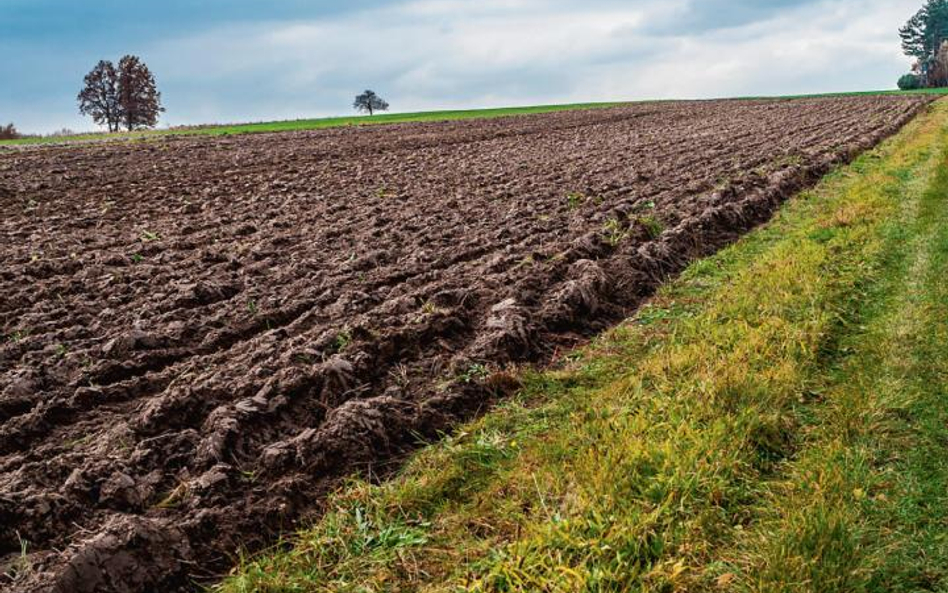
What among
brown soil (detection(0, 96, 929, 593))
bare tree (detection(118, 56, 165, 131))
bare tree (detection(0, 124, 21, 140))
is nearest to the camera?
brown soil (detection(0, 96, 929, 593))

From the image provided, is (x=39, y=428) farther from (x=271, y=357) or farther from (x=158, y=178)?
(x=158, y=178)

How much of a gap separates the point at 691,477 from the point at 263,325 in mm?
4336

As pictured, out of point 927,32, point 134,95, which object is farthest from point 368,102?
point 927,32

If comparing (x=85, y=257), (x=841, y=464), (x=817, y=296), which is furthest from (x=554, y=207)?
(x=841, y=464)

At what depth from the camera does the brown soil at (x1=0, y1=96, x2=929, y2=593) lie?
404 cm

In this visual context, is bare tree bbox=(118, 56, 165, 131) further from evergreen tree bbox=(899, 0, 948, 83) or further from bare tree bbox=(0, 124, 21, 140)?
evergreen tree bbox=(899, 0, 948, 83)

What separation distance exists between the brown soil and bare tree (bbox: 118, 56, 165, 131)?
210ft

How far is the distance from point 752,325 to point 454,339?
103 inches

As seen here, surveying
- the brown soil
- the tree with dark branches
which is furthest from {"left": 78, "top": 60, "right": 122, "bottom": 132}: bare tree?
the brown soil

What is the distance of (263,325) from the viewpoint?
22.4 ft

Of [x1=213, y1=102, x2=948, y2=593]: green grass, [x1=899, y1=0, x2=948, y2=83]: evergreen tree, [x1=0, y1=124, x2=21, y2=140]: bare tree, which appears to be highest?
[x1=899, y1=0, x2=948, y2=83]: evergreen tree

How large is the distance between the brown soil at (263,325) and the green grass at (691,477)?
18.0 inches

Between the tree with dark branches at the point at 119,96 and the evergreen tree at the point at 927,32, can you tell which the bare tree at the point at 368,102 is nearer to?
the tree with dark branches at the point at 119,96

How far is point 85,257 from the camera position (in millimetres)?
9570
